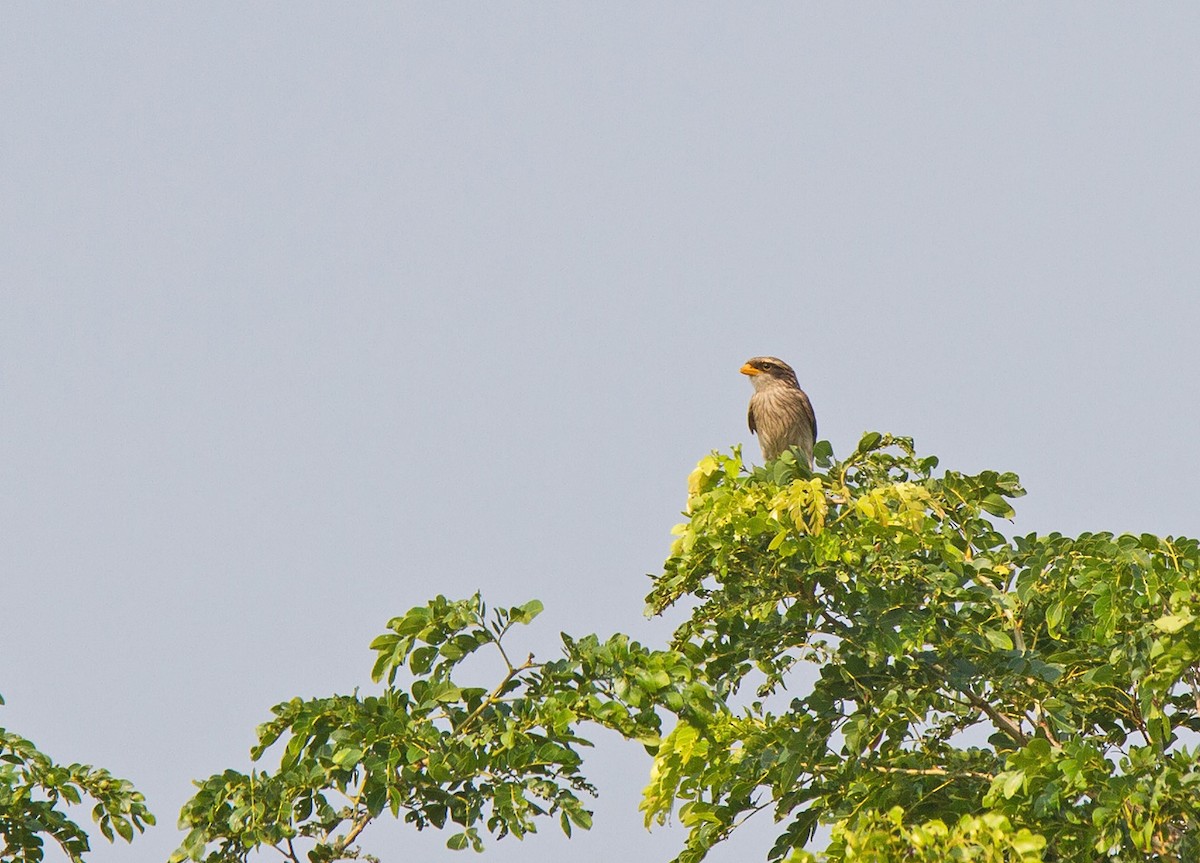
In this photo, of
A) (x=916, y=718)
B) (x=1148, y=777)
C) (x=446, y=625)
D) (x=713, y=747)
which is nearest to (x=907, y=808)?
(x=916, y=718)

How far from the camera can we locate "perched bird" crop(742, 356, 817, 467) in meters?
14.5

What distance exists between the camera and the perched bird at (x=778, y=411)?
47.6 feet

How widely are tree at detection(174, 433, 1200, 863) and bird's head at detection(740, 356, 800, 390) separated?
5.81m

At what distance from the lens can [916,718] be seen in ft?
26.0

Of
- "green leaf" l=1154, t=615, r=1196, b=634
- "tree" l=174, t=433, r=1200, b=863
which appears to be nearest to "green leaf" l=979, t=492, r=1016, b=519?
"tree" l=174, t=433, r=1200, b=863

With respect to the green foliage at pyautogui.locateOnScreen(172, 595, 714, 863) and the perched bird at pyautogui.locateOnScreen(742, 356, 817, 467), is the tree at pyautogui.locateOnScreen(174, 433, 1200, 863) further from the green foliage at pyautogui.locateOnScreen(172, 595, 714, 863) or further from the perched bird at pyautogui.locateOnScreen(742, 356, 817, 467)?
the perched bird at pyautogui.locateOnScreen(742, 356, 817, 467)

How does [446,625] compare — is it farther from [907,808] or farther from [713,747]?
[907,808]

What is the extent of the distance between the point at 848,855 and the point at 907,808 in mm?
2099

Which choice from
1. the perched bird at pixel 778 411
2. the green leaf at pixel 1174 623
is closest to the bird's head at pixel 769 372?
the perched bird at pixel 778 411

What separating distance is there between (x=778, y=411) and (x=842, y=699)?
22.2ft

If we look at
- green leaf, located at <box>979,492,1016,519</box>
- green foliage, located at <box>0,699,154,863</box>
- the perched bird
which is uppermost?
the perched bird

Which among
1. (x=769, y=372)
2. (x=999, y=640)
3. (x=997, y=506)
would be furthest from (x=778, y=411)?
(x=999, y=640)

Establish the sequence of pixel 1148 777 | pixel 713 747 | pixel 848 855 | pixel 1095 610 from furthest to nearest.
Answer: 1. pixel 713 747
2. pixel 1095 610
3. pixel 1148 777
4. pixel 848 855

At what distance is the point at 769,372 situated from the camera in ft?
49.7
